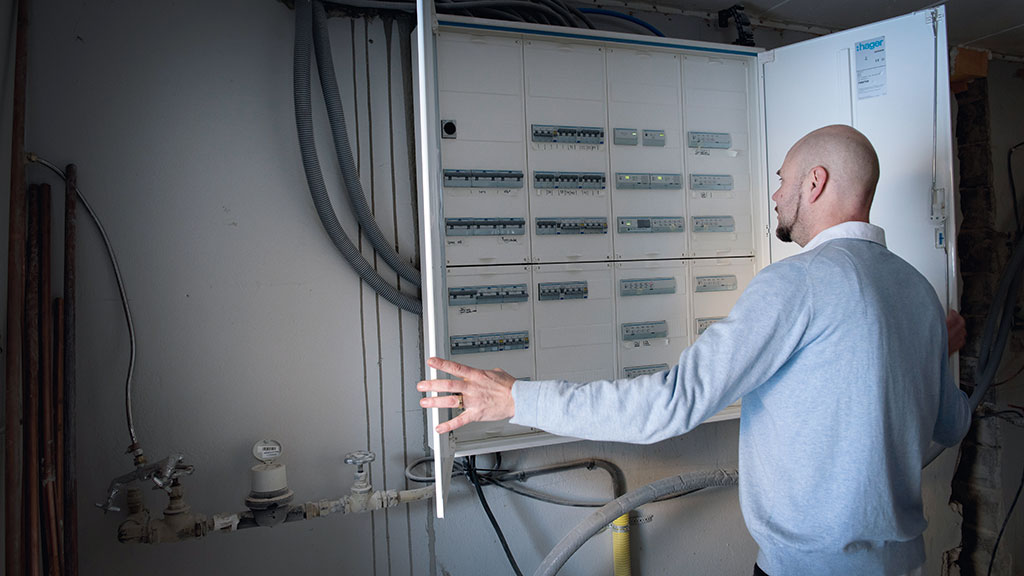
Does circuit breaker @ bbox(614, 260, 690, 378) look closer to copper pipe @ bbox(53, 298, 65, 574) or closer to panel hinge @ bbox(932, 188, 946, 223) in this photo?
panel hinge @ bbox(932, 188, 946, 223)

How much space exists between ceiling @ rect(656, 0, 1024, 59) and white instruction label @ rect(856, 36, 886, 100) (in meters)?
0.51

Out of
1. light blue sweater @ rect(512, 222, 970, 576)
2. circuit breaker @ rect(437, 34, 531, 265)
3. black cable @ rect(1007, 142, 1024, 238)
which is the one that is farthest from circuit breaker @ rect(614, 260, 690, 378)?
black cable @ rect(1007, 142, 1024, 238)

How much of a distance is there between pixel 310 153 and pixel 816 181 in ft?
4.26

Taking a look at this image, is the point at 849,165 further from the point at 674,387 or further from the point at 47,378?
the point at 47,378

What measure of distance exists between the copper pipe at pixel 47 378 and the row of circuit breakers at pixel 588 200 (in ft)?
3.16

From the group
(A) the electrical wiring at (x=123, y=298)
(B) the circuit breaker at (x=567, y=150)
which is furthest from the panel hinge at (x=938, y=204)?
(A) the electrical wiring at (x=123, y=298)

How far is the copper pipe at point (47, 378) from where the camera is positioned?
4.62 feet

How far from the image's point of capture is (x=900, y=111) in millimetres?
1787

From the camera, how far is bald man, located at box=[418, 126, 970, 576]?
1026 mm

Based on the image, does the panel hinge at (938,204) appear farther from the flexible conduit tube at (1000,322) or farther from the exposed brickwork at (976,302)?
the exposed brickwork at (976,302)

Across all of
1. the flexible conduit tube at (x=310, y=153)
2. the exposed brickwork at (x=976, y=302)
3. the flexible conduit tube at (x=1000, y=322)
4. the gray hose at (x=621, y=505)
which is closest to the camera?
the flexible conduit tube at (x=310, y=153)

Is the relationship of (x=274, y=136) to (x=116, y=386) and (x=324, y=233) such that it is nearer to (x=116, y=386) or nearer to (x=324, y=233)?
(x=324, y=233)

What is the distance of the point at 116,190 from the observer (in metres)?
1.64

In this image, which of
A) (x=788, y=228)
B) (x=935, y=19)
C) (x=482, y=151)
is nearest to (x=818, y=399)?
(x=788, y=228)
